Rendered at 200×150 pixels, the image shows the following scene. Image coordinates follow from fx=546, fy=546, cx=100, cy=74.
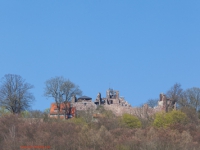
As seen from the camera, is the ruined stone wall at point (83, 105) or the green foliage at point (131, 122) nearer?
the green foliage at point (131, 122)

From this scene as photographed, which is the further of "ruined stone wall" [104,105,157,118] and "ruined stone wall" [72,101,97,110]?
"ruined stone wall" [72,101,97,110]

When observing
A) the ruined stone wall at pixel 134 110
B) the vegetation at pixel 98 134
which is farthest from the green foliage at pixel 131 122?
the ruined stone wall at pixel 134 110

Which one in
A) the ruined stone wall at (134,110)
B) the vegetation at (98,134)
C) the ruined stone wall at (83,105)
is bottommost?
the vegetation at (98,134)

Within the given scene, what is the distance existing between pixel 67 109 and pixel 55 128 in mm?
38383

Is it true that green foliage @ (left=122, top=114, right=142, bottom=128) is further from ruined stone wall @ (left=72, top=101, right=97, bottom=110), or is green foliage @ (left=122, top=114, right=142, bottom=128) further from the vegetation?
ruined stone wall @ (left=72, top=101, right=97, bottom=110)

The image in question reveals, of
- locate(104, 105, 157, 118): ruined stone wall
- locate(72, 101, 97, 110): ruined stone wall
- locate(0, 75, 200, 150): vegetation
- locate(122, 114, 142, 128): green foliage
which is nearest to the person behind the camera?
locate(0, 75, 200, 150): vegetation

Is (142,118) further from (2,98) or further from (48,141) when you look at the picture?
(48,141)

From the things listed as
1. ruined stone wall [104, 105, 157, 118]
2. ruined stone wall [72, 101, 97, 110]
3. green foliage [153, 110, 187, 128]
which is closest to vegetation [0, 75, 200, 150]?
green foliage [153, 110, 187, 128]

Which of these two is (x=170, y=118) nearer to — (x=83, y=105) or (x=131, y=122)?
(x=131, y=122)

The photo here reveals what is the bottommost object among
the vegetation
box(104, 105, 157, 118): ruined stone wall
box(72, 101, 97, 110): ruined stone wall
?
the vegetation

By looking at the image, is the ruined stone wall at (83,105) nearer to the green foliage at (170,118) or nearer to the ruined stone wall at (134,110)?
the ruined stone wall at (134,110)

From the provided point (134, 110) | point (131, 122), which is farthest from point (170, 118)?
point (134, 110)

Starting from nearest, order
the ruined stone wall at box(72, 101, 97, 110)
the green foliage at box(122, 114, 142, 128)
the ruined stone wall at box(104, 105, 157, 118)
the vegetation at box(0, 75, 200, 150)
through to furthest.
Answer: the vegetation at box(0, 75, 200, 150), the green foliage at box(122, 114, 142, 128), the ruined stone wall at box(104, 105, 157, 118), the ruined stone wall at box(72, 101, 97, 110)

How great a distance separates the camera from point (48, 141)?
1362 inches
